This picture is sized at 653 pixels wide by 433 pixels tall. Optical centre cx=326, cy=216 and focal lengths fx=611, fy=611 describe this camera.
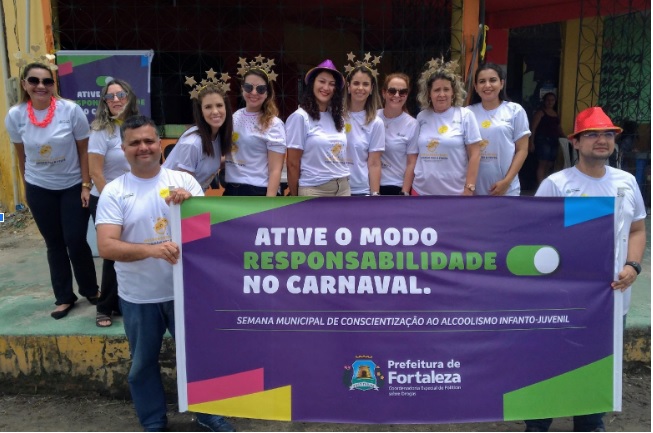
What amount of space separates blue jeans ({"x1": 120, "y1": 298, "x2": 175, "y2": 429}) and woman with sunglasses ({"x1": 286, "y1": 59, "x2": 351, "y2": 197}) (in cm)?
139

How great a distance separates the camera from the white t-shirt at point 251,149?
400cm

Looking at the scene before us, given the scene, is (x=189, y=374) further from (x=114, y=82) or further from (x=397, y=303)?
(x=114, y=82)

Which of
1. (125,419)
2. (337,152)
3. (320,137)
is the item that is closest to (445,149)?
(337,152)

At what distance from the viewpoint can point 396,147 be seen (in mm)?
4371

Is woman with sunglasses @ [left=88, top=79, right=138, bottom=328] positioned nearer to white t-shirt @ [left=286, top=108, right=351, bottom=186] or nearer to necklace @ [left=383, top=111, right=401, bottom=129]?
white t-shirt @ [left=286, top=108, right=351, bottom=186]

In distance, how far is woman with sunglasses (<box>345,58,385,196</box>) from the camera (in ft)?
13.8

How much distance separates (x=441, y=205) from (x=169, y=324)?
1.56 m

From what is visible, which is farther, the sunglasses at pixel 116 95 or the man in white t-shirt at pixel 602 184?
the sunglasses at pixel 116 95

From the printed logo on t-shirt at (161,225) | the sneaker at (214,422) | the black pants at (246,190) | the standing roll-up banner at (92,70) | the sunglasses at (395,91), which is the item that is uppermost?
the standing roll-up banner at (92,70)

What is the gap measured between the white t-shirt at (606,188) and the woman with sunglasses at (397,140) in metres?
1.33

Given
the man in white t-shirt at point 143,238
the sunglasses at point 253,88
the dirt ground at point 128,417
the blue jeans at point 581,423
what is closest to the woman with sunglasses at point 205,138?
the sunglasses at point 253,88

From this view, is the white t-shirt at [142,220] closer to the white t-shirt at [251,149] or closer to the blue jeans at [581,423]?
the white t-shirt at [251,149]

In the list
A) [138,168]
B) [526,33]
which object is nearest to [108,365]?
[138,168]

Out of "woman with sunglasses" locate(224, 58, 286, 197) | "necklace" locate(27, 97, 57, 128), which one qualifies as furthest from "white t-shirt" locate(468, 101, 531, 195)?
"necklace" locate(27, 97, 57, 128)
